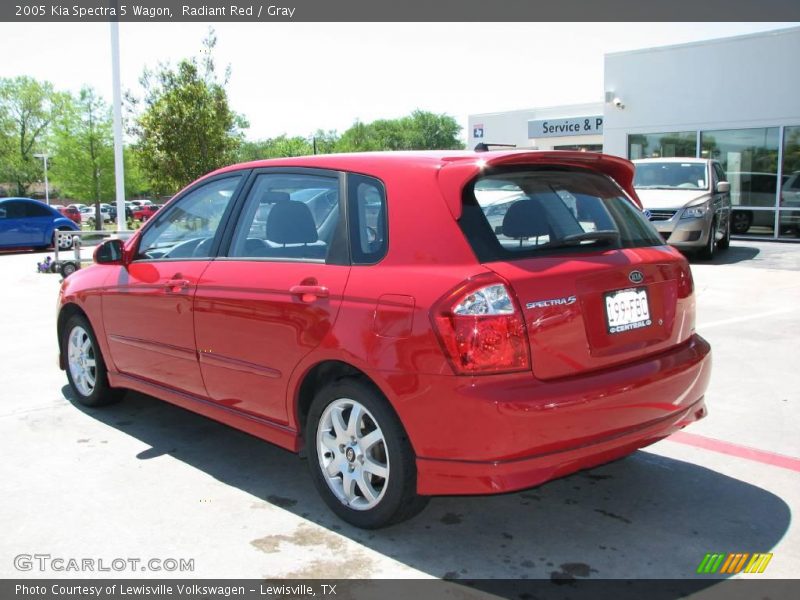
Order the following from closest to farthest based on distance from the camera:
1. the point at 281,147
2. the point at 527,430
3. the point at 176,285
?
the point at 527,430 → the point at 176,285 → the point at 281,147

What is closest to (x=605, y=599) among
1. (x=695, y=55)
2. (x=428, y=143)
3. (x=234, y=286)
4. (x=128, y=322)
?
(x=234, y=286)

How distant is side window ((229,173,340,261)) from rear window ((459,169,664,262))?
79 cm

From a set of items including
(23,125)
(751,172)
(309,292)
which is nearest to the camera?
(309,292)

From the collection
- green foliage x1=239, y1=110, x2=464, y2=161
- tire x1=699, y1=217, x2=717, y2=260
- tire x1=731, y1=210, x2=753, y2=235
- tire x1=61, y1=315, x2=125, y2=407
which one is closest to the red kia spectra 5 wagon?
tire x1=61, y1=315, x2=125, y2=407

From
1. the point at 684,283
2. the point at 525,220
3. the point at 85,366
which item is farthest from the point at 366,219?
the point at 85,366

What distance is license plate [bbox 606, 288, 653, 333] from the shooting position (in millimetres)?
3295

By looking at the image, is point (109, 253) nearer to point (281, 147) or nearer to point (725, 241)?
point (725, 241)

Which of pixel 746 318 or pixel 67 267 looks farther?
pixel 67 267

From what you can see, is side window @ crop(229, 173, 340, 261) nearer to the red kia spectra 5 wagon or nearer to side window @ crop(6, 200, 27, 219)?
the red kia spectra 5 wagon

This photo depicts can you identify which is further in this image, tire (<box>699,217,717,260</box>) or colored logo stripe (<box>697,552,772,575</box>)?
tire (<box>699,217,717,260</box>)

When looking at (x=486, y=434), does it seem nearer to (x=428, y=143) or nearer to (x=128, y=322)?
(x=128, y=322)

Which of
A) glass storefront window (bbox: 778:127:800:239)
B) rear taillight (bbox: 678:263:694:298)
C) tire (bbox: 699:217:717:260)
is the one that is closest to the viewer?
rear taillight (bbox: 678:263:694:298)

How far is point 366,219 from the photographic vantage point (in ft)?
11.6

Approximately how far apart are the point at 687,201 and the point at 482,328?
1170 cm
